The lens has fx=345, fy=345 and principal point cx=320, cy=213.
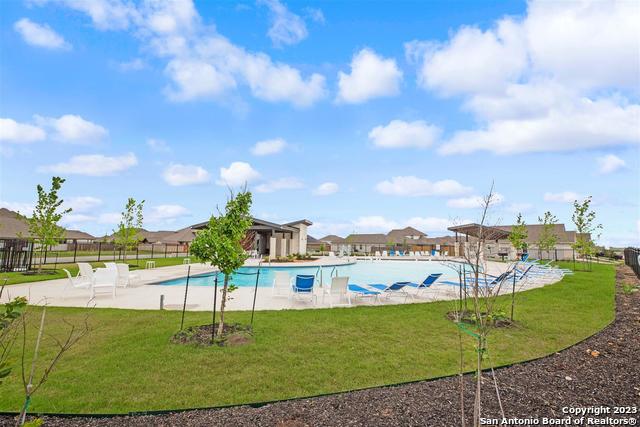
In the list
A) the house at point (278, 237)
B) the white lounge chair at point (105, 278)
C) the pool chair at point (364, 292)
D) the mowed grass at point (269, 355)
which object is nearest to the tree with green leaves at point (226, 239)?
the mowed grass at point (269, 355)

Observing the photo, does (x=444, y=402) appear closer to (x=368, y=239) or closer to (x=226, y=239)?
(x=226, y=239)

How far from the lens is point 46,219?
1675 cm

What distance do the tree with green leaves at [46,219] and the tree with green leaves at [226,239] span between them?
573 inches

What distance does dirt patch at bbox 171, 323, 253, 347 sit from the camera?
19.4 feet

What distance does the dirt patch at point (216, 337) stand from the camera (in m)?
5.91

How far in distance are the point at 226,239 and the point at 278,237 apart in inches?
996

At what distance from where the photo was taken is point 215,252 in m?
6.18

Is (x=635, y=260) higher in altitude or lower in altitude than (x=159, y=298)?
higher

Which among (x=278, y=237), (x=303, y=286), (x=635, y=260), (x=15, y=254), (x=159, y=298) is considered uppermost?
(x=278, y=237)

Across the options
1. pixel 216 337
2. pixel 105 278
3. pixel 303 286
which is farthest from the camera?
pixel 105 278

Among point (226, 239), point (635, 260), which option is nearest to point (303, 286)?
point (226, 239)

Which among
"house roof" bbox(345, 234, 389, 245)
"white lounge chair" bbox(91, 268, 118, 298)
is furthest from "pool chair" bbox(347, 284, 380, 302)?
"house roof" bbox(345, 234, 389, 245)

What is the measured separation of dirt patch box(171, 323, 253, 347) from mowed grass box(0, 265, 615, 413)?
0.19m

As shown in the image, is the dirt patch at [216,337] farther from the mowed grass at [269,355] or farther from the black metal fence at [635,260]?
the black metal fence at [635,260]
